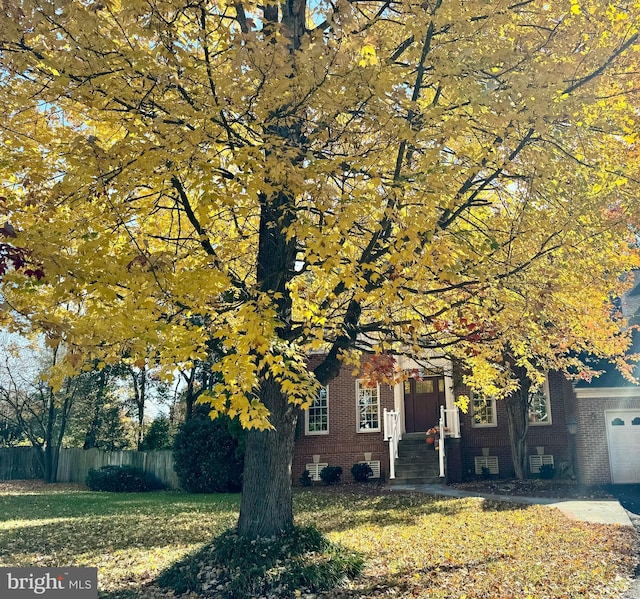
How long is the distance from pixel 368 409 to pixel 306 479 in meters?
3.34

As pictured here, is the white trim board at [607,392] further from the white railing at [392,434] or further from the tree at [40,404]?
the tree at [40,404]

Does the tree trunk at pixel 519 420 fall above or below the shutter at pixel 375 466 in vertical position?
above

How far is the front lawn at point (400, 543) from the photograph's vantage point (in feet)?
22.7

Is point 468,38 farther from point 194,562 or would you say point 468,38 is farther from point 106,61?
point 194,562

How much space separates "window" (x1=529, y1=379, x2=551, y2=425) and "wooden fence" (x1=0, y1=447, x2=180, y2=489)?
1323cm

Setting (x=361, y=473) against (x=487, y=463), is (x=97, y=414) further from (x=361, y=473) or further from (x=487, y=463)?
(x=487, y=463)

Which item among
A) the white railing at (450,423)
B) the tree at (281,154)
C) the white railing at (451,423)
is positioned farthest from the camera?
the white railing at (451,423)

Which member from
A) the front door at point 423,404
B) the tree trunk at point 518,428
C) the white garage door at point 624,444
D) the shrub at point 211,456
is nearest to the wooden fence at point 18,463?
the shrub at point 211,456

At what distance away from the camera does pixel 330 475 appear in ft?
66.4

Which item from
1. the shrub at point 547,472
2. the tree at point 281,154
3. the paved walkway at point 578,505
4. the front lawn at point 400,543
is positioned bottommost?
the front lawn at point 400,543

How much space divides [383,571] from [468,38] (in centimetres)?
636

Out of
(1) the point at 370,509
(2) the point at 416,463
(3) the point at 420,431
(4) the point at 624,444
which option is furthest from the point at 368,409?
(4) the point at 624,444

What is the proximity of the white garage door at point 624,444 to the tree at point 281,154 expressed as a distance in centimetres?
1212

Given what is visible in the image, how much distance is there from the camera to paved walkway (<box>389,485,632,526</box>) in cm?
1169
